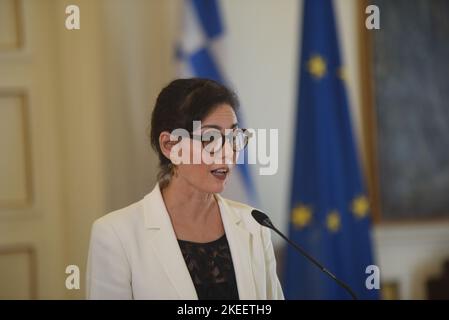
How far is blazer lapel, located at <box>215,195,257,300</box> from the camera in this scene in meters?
1.06

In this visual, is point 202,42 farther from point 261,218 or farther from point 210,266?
point 210,266

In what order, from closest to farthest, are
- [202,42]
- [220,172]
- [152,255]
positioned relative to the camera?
[152,255], [220,172], [202,42]

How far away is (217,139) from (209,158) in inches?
1.6

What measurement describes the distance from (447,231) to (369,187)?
0.25m

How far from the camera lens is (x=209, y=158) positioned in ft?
3.66

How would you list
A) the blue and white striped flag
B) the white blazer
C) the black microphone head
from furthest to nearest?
the blue and white striped flag
the black microphone head
the white blazer

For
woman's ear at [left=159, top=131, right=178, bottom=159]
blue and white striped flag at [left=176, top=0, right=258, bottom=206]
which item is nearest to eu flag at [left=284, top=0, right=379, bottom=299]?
blue and white striped flag at [left=176, top=0, right=258, bottom=206]

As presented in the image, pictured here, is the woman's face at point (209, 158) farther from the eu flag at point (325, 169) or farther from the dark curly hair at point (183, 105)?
the eu flag at point (325, 169)

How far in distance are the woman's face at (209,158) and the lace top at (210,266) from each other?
0.35 feet

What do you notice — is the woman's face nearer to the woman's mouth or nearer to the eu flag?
the woman's mouth

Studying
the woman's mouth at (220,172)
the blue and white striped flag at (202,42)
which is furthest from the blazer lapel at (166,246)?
the blue and white striped flag at (202,42)

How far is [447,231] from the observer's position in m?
1.66

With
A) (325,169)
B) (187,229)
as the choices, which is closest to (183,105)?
(187,229)

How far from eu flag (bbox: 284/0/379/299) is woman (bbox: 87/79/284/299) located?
15.1 inches
